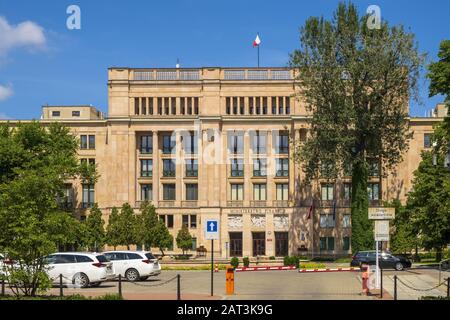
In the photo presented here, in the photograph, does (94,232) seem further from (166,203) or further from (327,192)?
(327,192)

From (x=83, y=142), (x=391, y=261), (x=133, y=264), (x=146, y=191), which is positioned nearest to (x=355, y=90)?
(x=391, y=261)

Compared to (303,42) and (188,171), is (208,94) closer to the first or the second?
(188,171)

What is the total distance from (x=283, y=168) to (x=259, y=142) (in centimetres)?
420

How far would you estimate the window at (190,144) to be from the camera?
94.9 m

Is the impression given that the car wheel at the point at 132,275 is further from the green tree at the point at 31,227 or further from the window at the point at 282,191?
the window at the point at 282,191

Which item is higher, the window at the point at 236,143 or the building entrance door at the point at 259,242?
the window at the point at 236,143

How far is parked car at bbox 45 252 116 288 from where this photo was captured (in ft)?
128

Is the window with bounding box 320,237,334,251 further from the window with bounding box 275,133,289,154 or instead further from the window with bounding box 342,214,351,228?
the window with bounding box 275,133,289,154

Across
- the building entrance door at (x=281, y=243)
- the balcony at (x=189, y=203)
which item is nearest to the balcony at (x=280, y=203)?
the building entrance door at (x=281, y=243)

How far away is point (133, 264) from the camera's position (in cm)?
4394

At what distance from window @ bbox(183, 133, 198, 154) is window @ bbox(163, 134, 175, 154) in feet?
5.16

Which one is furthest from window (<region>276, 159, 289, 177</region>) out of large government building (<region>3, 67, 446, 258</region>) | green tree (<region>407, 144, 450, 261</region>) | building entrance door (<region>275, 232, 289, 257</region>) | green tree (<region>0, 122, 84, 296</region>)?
green tree (<region>0, 122, 84, 296</region>)

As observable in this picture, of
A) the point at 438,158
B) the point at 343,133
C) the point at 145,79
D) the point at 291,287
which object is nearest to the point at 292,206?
the point at 145,79

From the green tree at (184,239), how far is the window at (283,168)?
13621 millimetres
